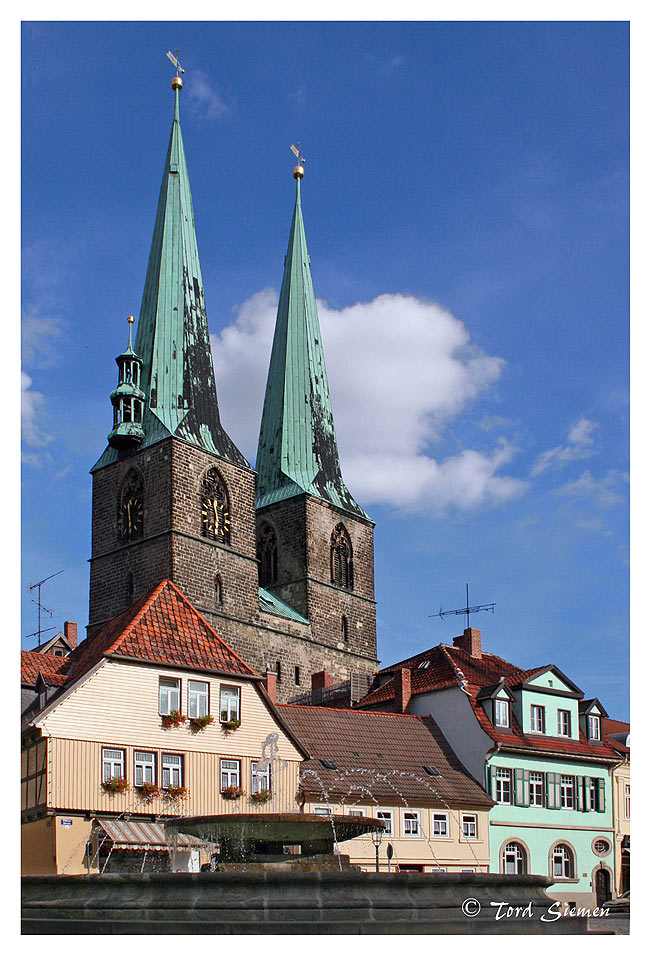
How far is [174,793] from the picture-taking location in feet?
103

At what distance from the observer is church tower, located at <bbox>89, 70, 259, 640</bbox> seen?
6291 cm

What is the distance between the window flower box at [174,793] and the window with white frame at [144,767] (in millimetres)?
418

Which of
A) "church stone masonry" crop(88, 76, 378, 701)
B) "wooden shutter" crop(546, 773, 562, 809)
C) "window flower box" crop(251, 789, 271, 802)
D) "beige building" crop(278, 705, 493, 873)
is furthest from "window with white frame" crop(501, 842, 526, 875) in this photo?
"church stone masonry" crop(88, 76, 378, 701)

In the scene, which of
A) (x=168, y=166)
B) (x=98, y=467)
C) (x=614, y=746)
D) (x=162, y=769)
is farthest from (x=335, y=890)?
(x=168, y=166)

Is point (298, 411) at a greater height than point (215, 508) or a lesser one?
greater

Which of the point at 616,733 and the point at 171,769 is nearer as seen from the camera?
the point at 171,769

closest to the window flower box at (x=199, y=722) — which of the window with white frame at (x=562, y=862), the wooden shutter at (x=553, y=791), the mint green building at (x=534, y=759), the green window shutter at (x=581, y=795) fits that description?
the mint green building at (x=534, y=759)

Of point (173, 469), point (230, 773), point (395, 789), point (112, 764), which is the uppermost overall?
point (173, 469)

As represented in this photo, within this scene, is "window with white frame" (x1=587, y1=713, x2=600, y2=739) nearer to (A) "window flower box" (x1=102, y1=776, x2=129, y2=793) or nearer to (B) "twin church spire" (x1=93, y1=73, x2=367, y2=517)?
(A) "window flower box" (x1=102, y1=776, x2=129, y2=793)

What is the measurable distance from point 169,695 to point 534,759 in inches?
588

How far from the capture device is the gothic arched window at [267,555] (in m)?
74.8

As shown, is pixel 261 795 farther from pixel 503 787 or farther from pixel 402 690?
pixel 402 690

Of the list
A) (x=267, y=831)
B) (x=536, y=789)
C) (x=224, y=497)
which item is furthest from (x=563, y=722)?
(x=224, y=497)

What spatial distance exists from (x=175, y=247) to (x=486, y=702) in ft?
116
